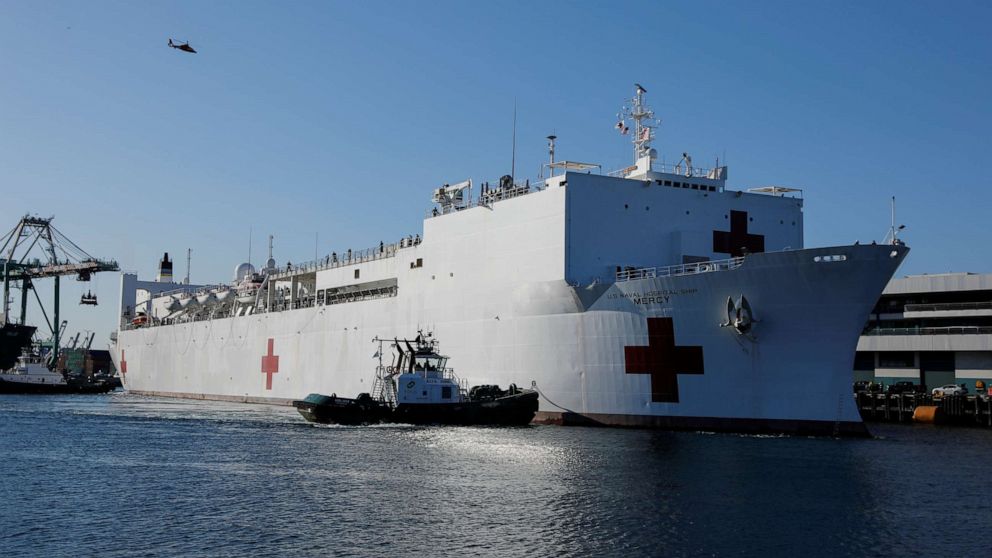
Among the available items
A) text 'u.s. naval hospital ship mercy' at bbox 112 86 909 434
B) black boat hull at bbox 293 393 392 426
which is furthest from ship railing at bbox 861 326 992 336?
black boat hull at bbox 293 393 392 426

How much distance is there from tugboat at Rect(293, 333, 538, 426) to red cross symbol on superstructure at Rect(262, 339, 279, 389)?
480 inches

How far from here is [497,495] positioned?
1530cm

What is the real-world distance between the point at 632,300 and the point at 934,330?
17.9 meters

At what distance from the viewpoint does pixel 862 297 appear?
20.5 m

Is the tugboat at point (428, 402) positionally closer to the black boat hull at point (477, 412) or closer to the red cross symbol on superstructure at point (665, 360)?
the black boat hull at point (477, 412)

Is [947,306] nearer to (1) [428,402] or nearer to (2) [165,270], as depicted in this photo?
(1) [428,402]

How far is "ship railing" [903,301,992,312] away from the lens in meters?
35.9

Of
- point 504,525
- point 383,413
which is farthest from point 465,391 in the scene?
point 504,525

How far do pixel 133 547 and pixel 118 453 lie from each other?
9875 mm

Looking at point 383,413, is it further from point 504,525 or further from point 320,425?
point 504,525

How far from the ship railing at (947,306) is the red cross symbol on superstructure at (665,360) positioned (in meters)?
19.2

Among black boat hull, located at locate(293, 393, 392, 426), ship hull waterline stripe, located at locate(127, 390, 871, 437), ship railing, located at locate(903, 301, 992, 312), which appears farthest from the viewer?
ship railing, located at locate(903, 301, 992, 312)

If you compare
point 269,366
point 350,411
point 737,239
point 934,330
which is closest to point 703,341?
point 737,239

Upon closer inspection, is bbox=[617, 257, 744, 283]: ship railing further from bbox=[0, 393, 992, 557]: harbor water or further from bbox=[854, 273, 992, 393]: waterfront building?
bbox=[854, 273, 992, 393]: waterfront building
